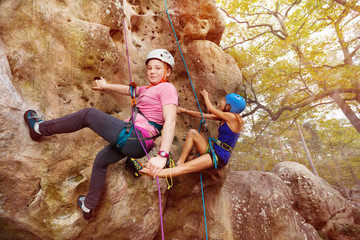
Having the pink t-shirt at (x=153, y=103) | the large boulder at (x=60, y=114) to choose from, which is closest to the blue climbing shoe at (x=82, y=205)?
the large boulder at (x=60, y=114)

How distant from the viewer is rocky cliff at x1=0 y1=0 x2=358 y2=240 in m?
2.49

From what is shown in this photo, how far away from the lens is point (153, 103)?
8.45ft

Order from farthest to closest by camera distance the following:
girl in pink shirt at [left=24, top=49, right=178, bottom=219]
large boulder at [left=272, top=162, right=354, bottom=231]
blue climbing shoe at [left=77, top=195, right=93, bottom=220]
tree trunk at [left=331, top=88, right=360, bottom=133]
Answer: tree trunk at [left=331, top=88, right=360, bottom=133] < large boulder at [left=272, top=162, right=354, bottom=231] < blue climbing shoe at [left=77, top=195, right=93, bottom=220] < girl in pink shirt at [left=24, top=49, right=178, bottom=219]

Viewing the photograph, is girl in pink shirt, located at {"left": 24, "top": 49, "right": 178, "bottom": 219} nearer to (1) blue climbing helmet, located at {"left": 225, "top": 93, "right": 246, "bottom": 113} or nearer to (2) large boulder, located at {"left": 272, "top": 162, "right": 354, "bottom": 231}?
(1) blue climbing helmet, located at {"left": 225, "top": 93, "right": 246, "bottom": 113}

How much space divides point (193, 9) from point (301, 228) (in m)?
8.04

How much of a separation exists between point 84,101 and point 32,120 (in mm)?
873

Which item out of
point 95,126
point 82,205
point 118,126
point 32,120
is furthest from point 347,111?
point 32,120

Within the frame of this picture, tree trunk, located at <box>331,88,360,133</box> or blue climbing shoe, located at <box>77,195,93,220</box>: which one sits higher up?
tree trunk, located at <box>331,88,360,133</box>

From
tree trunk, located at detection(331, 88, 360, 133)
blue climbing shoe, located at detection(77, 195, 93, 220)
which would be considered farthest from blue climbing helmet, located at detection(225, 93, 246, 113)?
tree trunk, located at detection(331, 88, 360, 133)

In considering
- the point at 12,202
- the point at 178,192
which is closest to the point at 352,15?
the point at 178,192

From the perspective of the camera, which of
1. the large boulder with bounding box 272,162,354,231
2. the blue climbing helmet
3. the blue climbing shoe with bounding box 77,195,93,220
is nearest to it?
the blue climbing shoe with bounding box 77,195,93,220

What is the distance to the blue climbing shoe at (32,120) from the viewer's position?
2414 mm

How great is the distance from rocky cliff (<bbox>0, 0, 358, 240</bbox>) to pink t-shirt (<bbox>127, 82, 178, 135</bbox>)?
117 centimetres

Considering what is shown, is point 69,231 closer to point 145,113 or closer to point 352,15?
point 145,113
